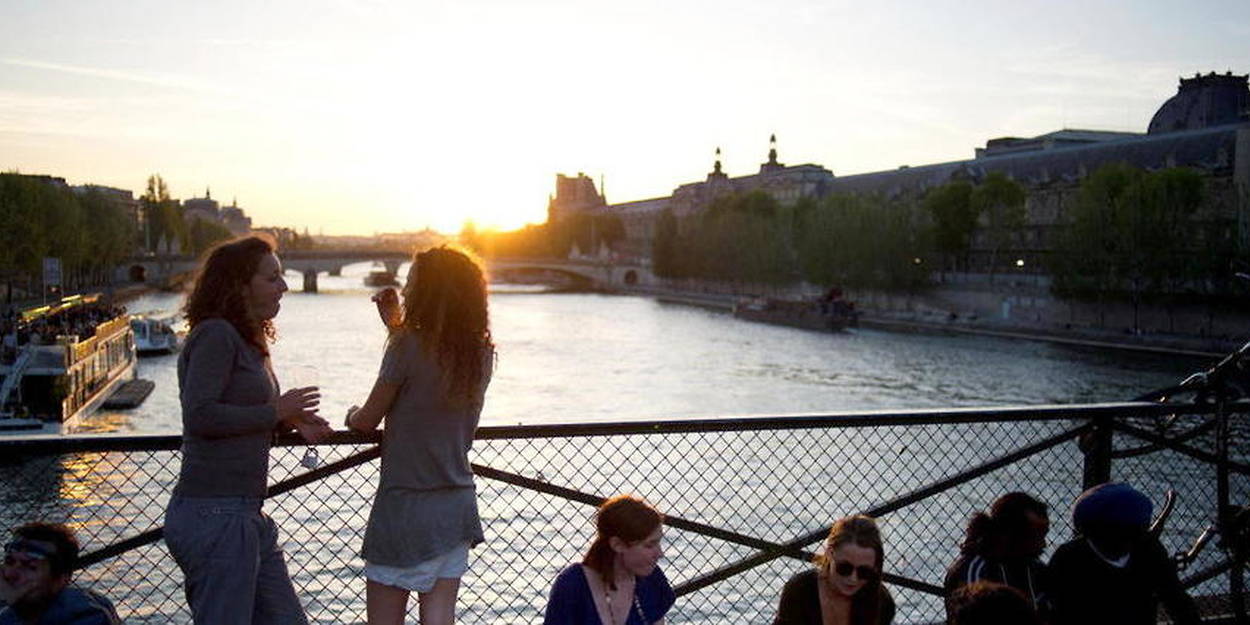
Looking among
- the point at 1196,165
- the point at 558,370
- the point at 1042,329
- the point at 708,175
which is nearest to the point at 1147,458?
the point at 558,370

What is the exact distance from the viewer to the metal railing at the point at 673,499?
5.16m

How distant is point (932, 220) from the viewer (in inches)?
2977

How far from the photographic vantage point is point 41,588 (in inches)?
143

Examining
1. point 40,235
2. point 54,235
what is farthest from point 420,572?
point 54,235

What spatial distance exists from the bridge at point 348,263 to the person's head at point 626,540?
99.5 m

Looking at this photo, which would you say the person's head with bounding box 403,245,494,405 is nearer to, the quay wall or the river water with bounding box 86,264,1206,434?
the river water with bounding box 86,264,1206,434

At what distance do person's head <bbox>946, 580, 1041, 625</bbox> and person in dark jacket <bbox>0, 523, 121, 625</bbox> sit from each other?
8.03ft

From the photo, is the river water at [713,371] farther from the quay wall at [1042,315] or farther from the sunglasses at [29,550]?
the sunglasses at [29,550]

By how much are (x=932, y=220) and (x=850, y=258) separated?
18.4 feet

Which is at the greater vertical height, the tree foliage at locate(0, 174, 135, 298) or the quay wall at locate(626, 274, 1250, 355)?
the tree foliage at locate(0, 174, 135, 298)

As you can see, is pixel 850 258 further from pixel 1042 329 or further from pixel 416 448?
pixel 416 448

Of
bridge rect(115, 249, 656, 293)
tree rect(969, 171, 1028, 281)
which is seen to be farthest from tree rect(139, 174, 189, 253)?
tree rect(969, 171, 1028, 281)

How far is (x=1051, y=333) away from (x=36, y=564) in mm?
55035

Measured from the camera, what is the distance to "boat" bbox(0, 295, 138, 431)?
89.6 ft
